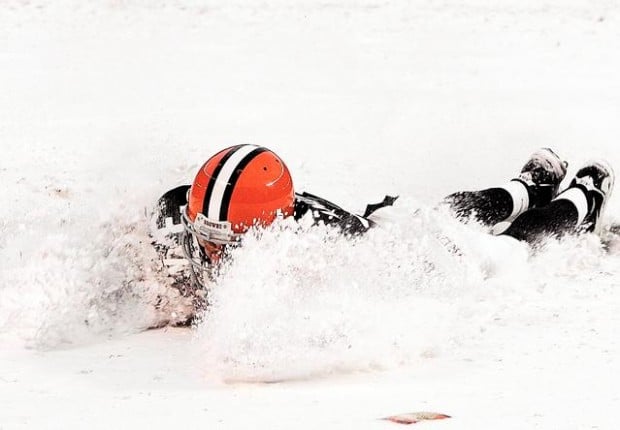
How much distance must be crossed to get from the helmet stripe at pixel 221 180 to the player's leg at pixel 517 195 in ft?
4.51

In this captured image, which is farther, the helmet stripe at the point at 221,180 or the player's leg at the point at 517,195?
the player's leg at the point at 517,195

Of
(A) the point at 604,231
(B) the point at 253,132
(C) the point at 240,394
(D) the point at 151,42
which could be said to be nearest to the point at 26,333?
(C) the point at 240,394

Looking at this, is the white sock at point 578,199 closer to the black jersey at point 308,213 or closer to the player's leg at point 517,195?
the player's leg at point 517,195

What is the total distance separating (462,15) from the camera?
31.0ft

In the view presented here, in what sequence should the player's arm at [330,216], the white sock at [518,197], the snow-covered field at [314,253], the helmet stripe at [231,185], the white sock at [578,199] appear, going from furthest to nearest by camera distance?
the white sock at [518,197], the white sock at [578,199], the player's arm at [330,216], the helmet stripe at [231,185], the snow-covered field at [314,253]

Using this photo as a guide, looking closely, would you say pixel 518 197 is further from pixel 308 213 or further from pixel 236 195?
pixel 236 195

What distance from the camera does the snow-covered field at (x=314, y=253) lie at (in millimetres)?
2686

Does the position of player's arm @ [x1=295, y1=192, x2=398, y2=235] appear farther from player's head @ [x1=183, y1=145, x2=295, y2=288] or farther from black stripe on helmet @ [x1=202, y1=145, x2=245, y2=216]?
black stripe on helmet @ [x1=202, y1=145, x2=245, y2=216]

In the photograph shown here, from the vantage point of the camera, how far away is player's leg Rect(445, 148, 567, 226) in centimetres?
444

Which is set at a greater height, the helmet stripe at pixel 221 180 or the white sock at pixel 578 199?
the helmet stripe at pixel 221 180

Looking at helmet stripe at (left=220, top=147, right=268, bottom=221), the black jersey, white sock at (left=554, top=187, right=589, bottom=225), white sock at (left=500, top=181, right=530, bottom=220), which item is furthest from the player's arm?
Answer: white sock at (left=554, top=187, right=589, bottom=225)

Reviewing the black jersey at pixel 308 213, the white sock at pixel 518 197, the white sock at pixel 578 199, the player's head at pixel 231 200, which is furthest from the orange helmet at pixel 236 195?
the white sock at pixel 578 199

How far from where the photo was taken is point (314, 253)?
3324 mm

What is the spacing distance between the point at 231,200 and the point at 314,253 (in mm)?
376
